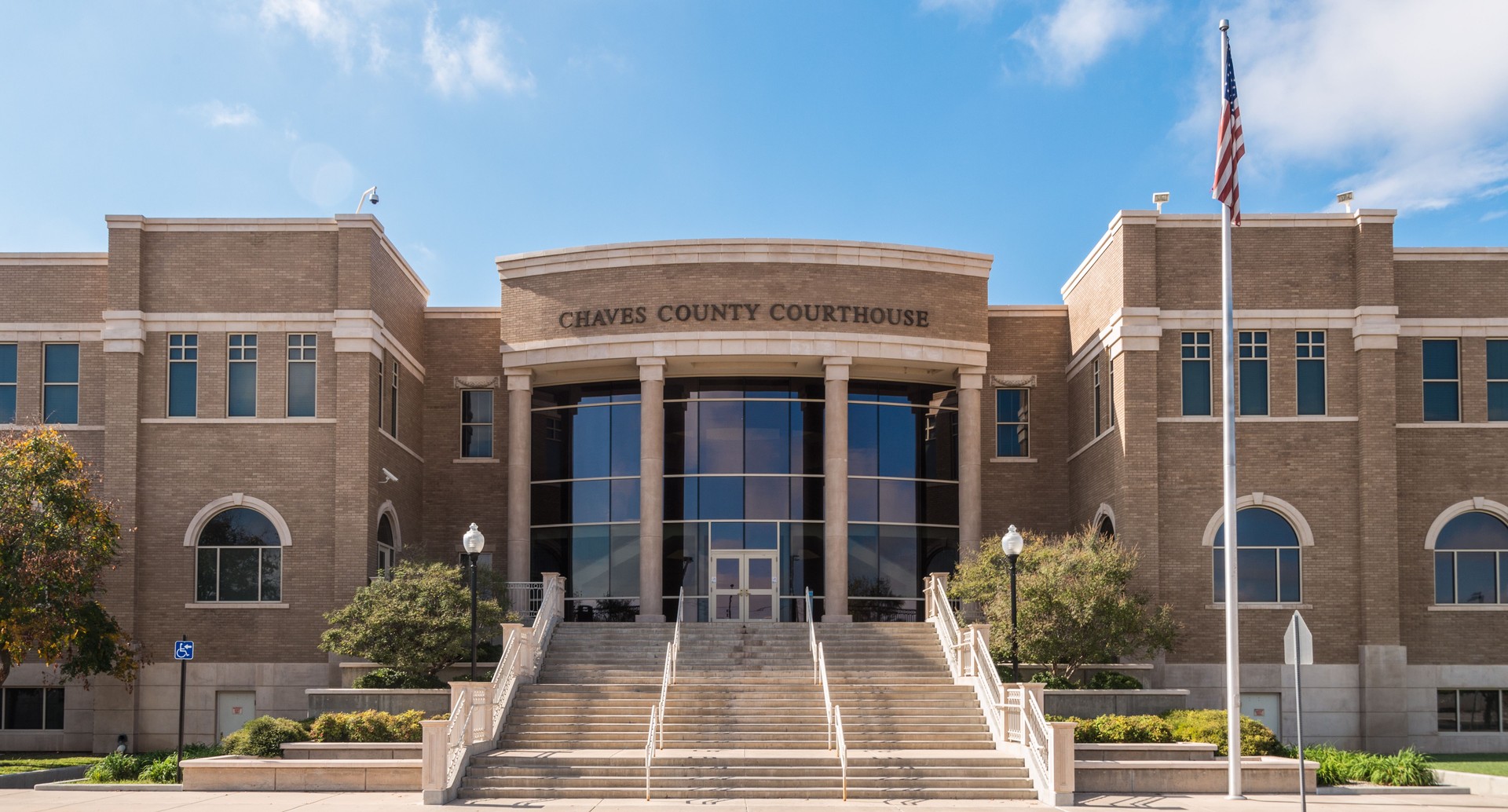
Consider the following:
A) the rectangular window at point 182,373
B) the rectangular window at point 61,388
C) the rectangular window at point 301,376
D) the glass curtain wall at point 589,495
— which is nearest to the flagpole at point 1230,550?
the glass curtain wall at point 589,495

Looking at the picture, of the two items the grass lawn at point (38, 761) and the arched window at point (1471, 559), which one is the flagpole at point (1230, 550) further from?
the grass lawn at point (38, 761)

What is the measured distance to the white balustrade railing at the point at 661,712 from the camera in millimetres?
23317

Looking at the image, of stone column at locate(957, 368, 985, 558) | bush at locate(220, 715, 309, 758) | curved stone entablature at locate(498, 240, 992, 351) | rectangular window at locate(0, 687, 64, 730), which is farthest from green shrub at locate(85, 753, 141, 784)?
stone column at locate(957, 368, 985, 558)

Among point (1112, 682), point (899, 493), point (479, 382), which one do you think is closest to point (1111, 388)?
point (899, 493)

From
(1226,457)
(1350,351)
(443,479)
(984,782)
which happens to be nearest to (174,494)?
(443,479)

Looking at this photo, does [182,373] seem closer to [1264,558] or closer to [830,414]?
[830,414]

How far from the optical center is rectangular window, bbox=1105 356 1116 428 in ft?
116

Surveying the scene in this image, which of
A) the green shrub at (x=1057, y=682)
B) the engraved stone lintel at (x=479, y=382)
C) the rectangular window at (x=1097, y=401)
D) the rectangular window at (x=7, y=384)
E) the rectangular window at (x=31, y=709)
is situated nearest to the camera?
the green shrub at (x=1057, y=682)

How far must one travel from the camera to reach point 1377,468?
33.6 meters

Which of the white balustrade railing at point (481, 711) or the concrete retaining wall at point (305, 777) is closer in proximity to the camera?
the white balustrade railing at point (481, 711)

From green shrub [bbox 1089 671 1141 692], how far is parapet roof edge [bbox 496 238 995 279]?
477 inches

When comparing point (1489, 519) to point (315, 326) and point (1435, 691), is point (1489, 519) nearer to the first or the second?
point (1435, 691)

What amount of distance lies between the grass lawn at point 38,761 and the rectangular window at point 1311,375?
1140 inches

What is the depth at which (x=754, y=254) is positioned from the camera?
36.8 m
